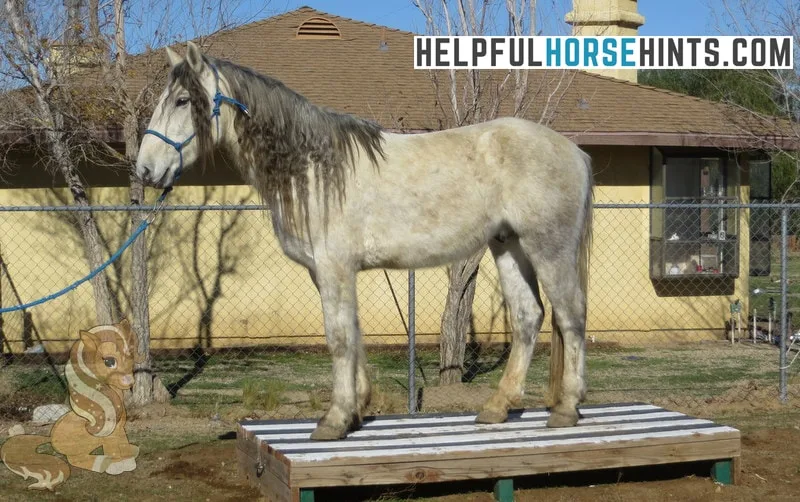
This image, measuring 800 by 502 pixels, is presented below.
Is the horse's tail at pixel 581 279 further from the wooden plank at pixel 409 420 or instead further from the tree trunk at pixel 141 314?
the tree trunk at pixel 141 314

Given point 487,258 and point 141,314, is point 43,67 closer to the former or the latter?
point 141,314

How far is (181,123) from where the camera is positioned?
572cm

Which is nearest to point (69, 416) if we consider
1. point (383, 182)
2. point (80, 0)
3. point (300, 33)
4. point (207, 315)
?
point (383, 182)

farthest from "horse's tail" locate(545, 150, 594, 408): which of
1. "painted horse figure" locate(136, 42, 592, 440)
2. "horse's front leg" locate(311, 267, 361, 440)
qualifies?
"horse's front leg" locate(311, 267, 361, 440)

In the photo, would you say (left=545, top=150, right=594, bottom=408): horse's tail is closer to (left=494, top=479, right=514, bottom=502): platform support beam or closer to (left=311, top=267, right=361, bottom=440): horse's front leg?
(left=494, top=479, right=514, bottom=502): platform support beam

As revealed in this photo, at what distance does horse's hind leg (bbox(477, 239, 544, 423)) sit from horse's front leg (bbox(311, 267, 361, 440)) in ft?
3.41

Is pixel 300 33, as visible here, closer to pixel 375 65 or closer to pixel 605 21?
pixel 375 65

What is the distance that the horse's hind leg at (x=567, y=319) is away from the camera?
6195mm

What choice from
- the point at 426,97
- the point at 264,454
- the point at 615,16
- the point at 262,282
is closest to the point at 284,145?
the point at 264,454

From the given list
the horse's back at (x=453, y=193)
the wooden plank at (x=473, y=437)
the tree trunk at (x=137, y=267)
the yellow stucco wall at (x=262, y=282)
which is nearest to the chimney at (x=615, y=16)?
the yellow stucco wall at (x=262, y=282)

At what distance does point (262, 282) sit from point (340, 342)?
7519 mm

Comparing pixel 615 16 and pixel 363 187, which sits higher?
pixel 615 16

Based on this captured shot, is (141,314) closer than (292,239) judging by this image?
No

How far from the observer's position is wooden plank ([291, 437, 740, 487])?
5555mm
